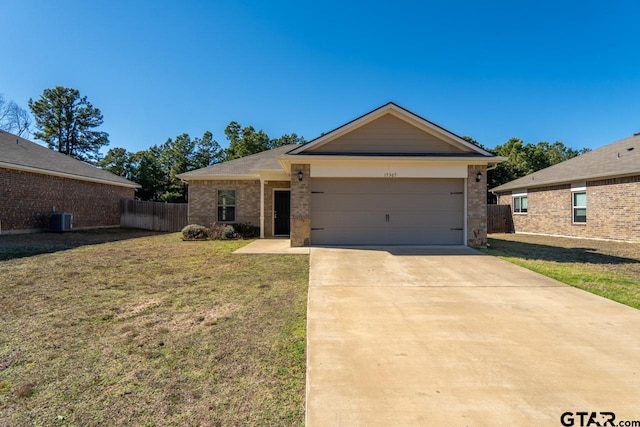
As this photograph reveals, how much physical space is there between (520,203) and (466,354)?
19.1 metres

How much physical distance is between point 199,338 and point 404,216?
8384mm

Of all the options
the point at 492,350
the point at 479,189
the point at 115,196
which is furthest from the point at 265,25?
the point at 115,196

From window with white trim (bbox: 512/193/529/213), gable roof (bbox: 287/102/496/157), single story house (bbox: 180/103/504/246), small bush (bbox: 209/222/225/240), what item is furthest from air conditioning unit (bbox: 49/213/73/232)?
window with white trim (bbox: 512/193/529/213)

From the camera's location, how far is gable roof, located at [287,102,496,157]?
10.4 m

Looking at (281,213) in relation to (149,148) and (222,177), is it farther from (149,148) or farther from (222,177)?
(149,148)

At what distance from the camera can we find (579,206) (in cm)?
1480

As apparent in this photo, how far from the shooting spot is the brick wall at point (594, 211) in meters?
12.6

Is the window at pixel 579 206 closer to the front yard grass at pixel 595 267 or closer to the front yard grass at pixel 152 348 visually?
the front yard grass at pixel 595 267

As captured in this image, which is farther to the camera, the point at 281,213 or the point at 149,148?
the point at 149,148

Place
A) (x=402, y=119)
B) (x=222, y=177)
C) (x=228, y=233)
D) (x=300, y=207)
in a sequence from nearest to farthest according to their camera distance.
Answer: (x=300, y=207)
(x=402, y=119)
(x=228, y=233)
(x=222, y=177)

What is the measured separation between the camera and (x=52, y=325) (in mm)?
3879

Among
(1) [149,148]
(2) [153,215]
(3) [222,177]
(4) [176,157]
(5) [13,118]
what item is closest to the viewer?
(3) [222,177]

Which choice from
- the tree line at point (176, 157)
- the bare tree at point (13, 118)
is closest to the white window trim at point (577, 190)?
the tree line at point (176, 157)

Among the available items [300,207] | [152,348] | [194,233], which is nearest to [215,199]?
[194,233]
